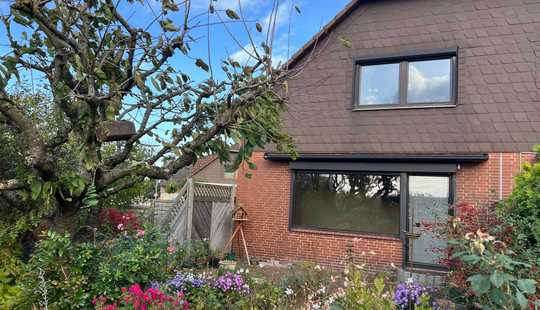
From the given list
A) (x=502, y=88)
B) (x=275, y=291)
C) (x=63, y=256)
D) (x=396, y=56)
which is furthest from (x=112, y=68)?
(x=502, y=88)

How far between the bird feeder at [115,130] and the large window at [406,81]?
6643 millimetres

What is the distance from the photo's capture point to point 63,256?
13.9ft

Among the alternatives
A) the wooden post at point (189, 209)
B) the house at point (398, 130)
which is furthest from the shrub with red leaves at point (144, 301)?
the wooden post at point (189, 209)

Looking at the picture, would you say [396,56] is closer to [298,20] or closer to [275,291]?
[298,20]

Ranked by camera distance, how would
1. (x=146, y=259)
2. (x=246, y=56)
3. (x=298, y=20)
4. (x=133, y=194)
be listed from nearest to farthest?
(x=146, y=259)
(x=246, y=56)
(x=298, y=20)
(x=133, y=194)

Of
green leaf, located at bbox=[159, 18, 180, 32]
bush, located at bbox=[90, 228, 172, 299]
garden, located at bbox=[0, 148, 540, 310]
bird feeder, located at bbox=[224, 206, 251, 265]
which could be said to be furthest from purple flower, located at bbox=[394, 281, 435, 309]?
bird feeder, located at bbox=[224, 206, 251, 265]

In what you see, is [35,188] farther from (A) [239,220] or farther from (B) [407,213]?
(B) [407,213]

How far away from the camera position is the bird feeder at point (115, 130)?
3976 mm

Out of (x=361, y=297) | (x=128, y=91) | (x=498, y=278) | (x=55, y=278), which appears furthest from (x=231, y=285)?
(x=498, y=278)

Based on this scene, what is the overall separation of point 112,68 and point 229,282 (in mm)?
2879

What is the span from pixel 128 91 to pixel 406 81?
22.5 ft

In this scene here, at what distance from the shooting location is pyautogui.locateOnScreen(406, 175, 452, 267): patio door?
348 inches

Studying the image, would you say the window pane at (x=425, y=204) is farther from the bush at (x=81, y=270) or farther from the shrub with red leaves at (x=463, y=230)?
the bush at (x=81, y=270)

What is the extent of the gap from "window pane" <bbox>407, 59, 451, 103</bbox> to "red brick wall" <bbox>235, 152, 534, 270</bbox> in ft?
5.65
